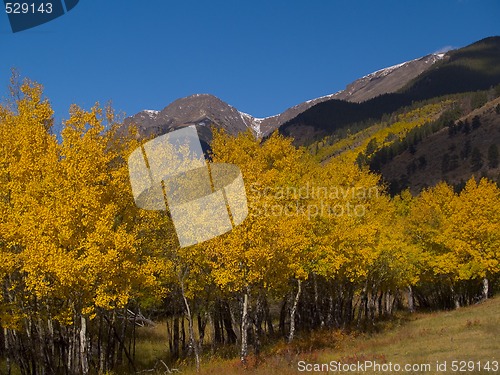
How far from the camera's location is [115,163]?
955 inches

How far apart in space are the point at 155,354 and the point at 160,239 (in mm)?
13069

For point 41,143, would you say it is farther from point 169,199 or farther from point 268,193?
point 268,193

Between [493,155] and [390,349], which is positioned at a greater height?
[493,155]

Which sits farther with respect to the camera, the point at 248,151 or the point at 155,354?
the point at 248,151

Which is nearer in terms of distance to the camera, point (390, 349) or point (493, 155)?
point (390, 349)

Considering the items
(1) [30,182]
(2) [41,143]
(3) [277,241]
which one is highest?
(2) [41,143]

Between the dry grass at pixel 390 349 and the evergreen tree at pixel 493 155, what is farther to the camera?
the evergreen tree at pixel 493 155

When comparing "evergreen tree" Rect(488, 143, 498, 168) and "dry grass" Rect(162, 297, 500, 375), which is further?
"evergreen tree" Rect(488, 143, 498, 168)

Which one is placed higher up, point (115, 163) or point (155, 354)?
point (115, 163)

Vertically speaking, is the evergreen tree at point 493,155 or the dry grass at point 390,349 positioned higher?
the evergreen tree at point 493,155

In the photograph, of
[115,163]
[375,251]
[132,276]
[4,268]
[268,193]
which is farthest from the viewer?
[375,251]

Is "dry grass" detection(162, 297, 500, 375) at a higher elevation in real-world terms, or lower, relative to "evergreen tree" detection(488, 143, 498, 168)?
lower

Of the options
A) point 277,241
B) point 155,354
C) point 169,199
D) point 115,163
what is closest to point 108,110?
point 115,163

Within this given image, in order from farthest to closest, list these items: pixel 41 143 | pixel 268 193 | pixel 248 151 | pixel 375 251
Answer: pixel 248 151
pixel 375 251
pixel 268 193
pixel 41 143
